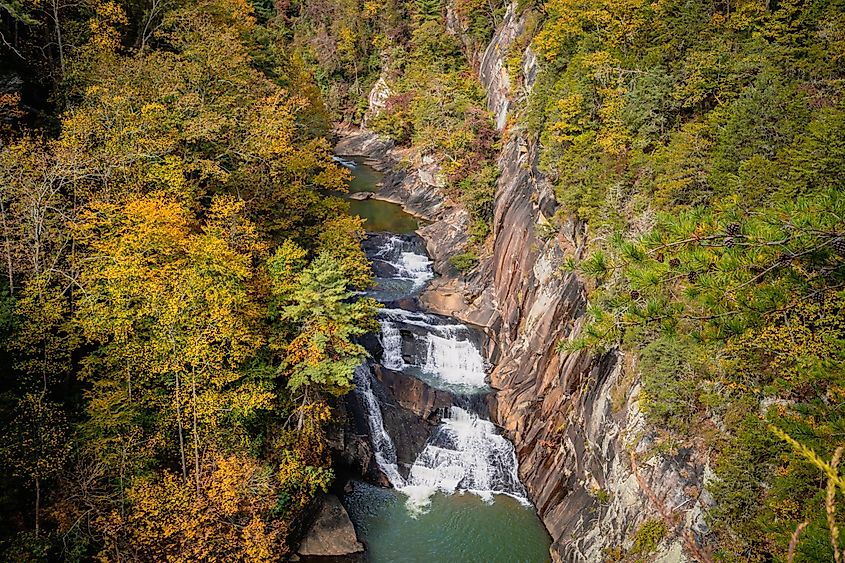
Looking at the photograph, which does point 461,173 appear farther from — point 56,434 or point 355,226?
point 56,434

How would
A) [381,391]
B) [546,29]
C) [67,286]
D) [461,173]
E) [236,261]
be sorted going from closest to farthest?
1. [67,286]
2. [236,261]
3. [381,391]
4. [546,29]
5. [461,173]

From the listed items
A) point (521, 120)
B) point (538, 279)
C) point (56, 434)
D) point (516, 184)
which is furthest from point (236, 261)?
point (521, 120)

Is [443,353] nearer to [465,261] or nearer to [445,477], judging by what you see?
[445,477]

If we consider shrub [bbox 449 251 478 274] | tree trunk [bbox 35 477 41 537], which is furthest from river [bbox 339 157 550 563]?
tree trunk [bbox 35 477 41 537]

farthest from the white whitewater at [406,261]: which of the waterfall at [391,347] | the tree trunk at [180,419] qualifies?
the tree trunk at [180,419]

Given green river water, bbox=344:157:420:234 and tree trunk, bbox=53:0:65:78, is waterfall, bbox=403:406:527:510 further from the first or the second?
tree trunk, bbox=53:0:65:78

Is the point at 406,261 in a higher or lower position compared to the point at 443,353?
higher

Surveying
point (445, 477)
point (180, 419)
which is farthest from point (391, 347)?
point (180, 419)
